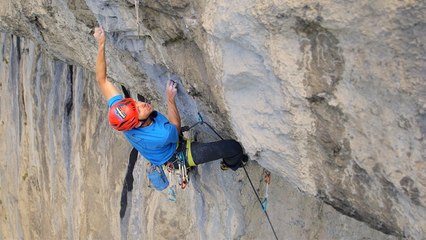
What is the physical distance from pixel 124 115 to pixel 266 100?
91 cm

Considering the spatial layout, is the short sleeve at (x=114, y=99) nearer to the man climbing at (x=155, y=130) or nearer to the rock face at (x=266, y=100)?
the man climbing at (x=155, y=130)

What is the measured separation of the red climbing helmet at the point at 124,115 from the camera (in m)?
2.87

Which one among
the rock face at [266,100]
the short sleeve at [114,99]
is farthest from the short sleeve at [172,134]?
the short sleeve at [114,99]

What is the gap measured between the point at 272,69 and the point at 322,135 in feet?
1.18

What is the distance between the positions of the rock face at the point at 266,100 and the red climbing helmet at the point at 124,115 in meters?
0.35

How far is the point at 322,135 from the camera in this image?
220 centimetres

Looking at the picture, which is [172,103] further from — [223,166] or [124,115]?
[223,166]

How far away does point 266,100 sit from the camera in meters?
2.35

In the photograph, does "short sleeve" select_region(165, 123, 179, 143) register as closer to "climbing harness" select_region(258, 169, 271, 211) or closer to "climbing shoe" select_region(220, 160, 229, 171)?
"climbing shoe" select_region(220, 160, 229, 171)

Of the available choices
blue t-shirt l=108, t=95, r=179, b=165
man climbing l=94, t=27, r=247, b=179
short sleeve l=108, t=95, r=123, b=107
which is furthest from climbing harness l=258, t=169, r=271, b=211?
short sleeve l=108, t=95, r=123, b=107

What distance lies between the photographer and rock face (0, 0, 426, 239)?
6.07 ft

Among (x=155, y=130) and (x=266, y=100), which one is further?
(x=155, y=130)

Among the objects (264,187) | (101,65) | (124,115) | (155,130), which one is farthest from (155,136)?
(264,187)

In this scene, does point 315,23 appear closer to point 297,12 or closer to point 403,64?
point 297,12
